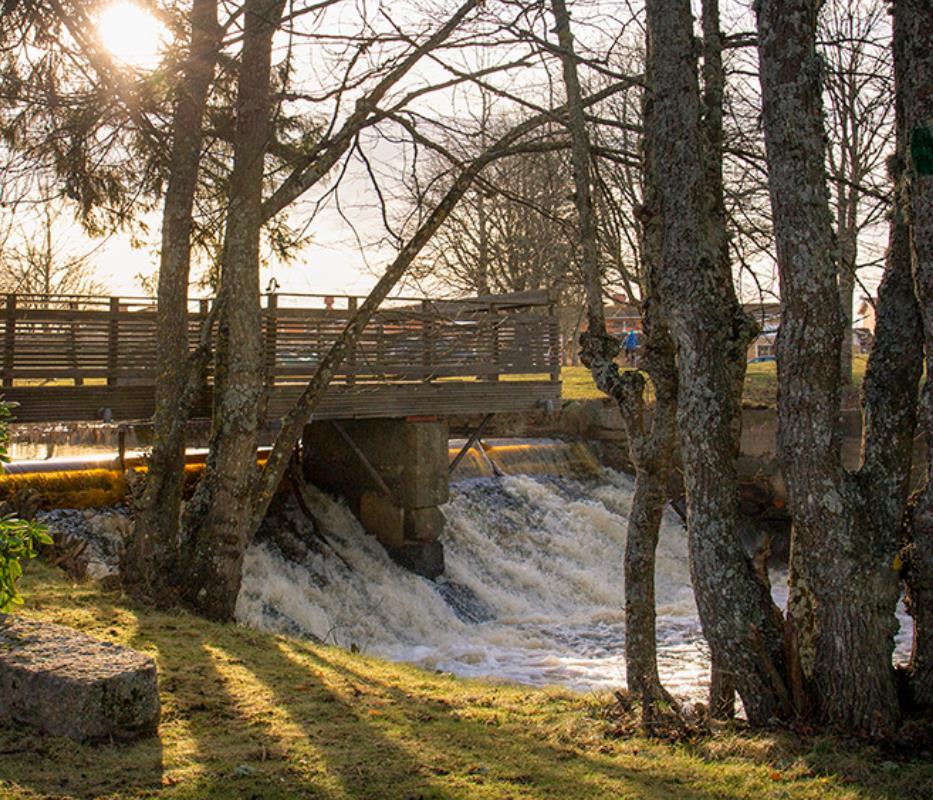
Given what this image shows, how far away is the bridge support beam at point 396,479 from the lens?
15828 millimetres

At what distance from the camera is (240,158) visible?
31.1 ft

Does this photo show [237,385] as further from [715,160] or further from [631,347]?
[631,347]

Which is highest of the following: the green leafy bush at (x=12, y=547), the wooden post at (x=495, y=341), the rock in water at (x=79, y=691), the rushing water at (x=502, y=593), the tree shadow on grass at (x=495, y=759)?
the wooden post at (x=495, y=341)

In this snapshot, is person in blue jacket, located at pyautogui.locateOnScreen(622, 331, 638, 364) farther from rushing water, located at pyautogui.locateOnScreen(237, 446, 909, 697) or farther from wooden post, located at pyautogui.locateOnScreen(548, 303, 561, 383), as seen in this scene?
wooden post, located at pyautogui.locateOnScreen(548, 303, 561, 383)

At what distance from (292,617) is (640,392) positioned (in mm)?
7521

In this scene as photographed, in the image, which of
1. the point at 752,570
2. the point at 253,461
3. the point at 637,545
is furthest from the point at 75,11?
the point at 752,570

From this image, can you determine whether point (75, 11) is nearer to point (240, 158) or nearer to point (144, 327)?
point (240, 158)

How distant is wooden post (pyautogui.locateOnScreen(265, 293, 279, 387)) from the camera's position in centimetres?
1417

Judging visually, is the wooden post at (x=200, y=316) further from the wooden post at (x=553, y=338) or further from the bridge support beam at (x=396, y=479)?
the wooden post at (x=553, y=338)

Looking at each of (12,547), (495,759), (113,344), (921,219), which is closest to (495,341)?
(113,344)

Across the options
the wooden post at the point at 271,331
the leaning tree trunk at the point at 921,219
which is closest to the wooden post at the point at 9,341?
the wooden post at the point at 271,331

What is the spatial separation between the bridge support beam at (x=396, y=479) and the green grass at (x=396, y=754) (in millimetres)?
8268

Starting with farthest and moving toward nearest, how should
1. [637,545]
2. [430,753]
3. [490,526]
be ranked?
[490,526], [637,545], [430,753]

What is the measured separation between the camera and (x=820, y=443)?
5680mm
